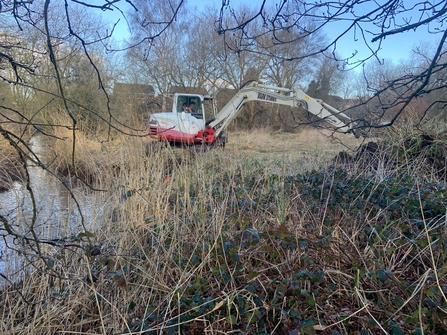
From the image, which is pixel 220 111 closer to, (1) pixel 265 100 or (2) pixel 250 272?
(1) pixel 265 100

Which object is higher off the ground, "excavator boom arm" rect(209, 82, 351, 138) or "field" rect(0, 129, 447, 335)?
"excavator boom arm" rect(209, 82, 351, 138)

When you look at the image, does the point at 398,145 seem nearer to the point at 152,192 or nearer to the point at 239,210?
the point at 239,210

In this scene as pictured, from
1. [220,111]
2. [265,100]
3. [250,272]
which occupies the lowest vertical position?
[250,272]

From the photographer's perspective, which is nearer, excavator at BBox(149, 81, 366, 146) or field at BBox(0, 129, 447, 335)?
field at BBox(0, 129, 447, 335)

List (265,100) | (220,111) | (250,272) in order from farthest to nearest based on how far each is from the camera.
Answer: (220,111) → (265,100) → (250,272)

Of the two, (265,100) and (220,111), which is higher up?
(265,100)

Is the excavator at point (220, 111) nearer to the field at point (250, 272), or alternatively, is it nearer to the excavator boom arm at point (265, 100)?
the excavator boom arm at point (265, 100)

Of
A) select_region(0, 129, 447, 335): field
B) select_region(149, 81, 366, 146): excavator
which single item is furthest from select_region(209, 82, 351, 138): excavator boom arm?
select_region(0, 129, 447, 335): field

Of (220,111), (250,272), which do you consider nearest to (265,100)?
(220,111)

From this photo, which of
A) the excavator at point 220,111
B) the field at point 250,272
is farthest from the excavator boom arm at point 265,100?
the field at point 250,272

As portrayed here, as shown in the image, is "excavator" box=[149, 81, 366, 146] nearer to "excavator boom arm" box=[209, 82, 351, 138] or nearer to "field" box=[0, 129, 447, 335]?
"excavator boom arm" box=[209, 82, 351, 138]

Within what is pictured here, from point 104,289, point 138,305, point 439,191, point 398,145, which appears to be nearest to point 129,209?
point 104,289

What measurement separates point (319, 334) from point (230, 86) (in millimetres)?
16241

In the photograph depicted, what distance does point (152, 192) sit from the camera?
2.85 metres
